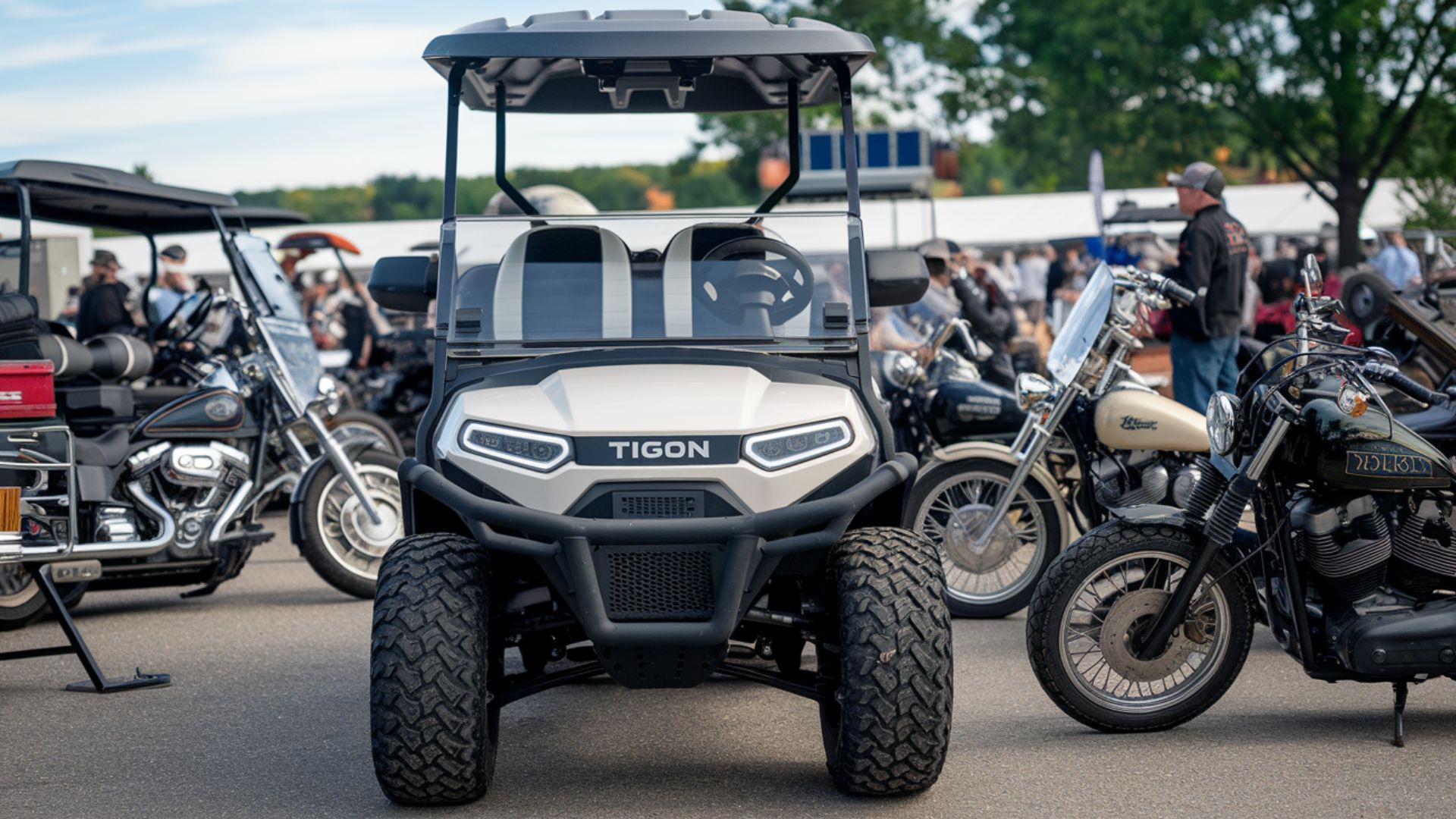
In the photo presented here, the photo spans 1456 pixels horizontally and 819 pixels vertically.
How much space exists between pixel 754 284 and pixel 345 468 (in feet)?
11.1

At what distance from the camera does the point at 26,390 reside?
6379 millimetres

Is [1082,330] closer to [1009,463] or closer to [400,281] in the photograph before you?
[1009,463]

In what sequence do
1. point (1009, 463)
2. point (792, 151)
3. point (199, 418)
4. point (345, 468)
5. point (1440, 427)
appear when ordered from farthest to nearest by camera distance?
point (345, 468), point (199, 418), point (1009, 463), point (792, 151), point (1440, 427)

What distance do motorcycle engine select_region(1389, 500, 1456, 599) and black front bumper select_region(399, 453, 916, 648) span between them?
1899mm

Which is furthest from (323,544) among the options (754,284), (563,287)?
(754,284)

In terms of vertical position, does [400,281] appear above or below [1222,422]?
above

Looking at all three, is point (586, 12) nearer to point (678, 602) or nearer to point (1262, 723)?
point (678, 602)

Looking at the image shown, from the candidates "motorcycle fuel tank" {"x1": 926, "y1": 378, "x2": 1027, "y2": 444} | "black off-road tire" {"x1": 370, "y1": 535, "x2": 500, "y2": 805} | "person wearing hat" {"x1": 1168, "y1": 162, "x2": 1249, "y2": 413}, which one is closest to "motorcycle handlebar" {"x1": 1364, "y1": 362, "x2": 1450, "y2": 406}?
"black off-road tire" {"x1": 370, "y1": 535, "x2": 500, "y2": 805}

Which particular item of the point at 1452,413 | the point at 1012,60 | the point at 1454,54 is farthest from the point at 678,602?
the point at 1012,60

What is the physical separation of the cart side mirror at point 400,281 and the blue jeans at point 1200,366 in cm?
520

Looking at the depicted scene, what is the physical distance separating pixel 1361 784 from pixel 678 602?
2.00 meters

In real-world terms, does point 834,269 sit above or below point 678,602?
above

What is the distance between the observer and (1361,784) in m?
4.71

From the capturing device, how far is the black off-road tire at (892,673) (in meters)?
4.33
